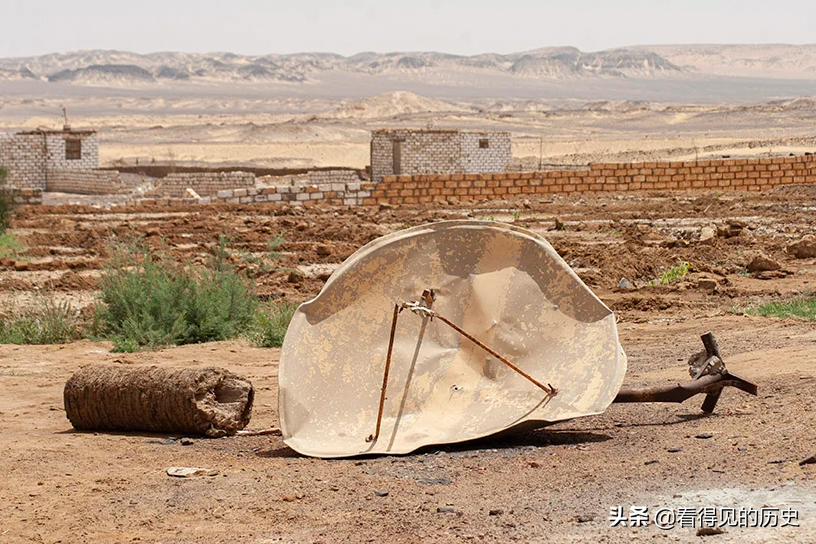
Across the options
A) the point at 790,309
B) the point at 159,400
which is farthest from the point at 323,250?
the point at 159,400

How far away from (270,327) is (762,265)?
612 centimetres

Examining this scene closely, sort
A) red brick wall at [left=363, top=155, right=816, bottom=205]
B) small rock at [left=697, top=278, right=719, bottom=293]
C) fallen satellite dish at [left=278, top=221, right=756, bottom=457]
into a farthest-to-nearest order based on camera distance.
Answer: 1. red brick wall at [left=363, top=155, right=816, bottom=205]
2. small rock at [left=697, top=278, right=719, bottom=293]
3. fallen satellite dish at [left=278, top=221, right=756, bottom=457]

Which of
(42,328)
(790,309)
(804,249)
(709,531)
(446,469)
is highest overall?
(709,531)

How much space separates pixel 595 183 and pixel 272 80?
116542mm

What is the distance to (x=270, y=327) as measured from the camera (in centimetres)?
953

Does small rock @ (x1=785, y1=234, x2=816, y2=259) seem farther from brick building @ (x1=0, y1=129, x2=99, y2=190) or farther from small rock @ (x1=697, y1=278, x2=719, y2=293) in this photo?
brick building @ (x1=0, y1=129, x2=99, y2=190)

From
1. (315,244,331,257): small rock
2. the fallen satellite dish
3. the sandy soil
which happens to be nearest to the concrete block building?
the sandy soil

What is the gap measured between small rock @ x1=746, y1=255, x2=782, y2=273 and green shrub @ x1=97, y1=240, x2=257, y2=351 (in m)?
6.11

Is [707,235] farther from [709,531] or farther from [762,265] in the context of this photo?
[709,531]

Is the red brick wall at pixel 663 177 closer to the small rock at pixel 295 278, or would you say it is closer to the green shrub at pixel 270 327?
the small rock at pixel 295 278

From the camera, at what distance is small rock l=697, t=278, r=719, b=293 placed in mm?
11312

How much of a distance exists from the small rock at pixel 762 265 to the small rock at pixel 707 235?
2.10 metres

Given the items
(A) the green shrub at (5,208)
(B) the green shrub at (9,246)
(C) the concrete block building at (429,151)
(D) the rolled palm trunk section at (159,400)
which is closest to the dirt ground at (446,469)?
(D) the rolled palm trunk section at (159,400)

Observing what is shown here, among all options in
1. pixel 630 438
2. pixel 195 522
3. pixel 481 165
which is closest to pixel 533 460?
pixel 630 438
